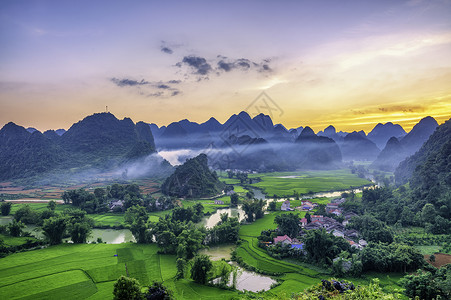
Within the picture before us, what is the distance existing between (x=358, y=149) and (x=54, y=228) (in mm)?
135143

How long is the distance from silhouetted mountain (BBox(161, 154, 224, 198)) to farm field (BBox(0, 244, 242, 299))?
741 inches

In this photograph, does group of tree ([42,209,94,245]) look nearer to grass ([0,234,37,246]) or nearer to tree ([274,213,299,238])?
grass ([0,234,37,246])

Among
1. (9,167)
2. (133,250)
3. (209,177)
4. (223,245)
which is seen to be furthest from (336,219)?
(9,167)

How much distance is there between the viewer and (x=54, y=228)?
18844mm

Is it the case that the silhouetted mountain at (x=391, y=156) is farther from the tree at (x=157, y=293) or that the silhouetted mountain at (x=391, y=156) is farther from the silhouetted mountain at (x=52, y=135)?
the silhouetted mountain at (x=52, y=135)

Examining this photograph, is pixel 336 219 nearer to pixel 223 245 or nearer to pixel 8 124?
pixel 223 245

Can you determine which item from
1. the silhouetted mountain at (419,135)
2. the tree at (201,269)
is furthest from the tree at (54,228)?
the silhouetted mountain at (419,135)

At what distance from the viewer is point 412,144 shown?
9169 centimetres

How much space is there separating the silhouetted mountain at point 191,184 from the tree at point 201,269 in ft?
77.9

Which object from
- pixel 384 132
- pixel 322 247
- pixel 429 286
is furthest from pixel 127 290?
pixel 384 132

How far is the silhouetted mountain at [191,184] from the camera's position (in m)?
37.8

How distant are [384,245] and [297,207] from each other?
1455 centimetres

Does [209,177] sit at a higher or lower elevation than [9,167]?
lower

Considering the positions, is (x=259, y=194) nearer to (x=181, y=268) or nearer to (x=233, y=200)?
(x=233, y=200)
